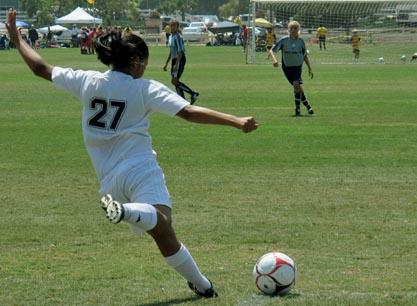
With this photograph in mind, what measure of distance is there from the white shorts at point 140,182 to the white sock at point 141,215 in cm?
14

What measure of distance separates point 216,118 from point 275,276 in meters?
1.35

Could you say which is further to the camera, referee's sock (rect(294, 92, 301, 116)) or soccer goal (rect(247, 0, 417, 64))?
soccer goal (rect(247, 0, 417, 64))

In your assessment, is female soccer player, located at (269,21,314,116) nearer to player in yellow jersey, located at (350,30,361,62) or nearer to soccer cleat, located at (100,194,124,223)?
soccer cleat, located at (100,194,124,223)

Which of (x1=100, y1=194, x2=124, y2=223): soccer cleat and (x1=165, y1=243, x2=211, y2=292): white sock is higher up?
(x1=100, y1=194, x2=124, y2=223): soccer cleat

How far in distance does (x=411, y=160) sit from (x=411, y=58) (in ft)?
124

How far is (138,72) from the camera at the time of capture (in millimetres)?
7035

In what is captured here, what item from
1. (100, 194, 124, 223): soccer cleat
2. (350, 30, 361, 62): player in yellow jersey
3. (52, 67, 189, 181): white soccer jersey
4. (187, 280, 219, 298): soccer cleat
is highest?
(52, 67, 189, 181): white soccer jersey

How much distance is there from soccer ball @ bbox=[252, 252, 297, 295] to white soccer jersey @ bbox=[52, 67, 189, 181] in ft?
3.70

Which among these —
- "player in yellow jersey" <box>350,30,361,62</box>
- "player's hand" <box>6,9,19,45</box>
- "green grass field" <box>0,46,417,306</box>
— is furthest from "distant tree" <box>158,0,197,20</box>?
"player's hand" <box>6,9,19,45</box>

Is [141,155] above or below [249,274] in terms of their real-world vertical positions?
above

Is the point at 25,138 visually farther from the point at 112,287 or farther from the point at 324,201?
the point at 112,287

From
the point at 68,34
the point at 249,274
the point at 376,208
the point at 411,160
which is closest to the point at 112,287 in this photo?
the point at 249,274

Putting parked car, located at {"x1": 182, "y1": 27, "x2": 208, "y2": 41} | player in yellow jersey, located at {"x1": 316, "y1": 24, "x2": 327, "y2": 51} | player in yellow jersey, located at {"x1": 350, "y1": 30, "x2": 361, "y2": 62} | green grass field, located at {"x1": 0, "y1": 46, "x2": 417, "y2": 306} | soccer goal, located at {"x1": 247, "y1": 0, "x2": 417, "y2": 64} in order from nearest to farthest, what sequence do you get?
green grass field, located at {"x1": 0, "y1": 46, "x2": 417, "y2": 306} < player in yellow jersey, located at {"x1": 350, "y1": 30, "x2": 361, "y2": 62} < soccer goal, located at {"x1": 247, "y1": 0, "x2": 417, "y2": 64} < player in yellow jersey, located at {"x1": 316, "y1": 24, "x2": 327, "y2": 51} < parked car, located at {"x1": 182, "y1": 27, "x2": 208, "y2": 41}

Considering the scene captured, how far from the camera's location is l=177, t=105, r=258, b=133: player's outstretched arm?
6.44 metres
